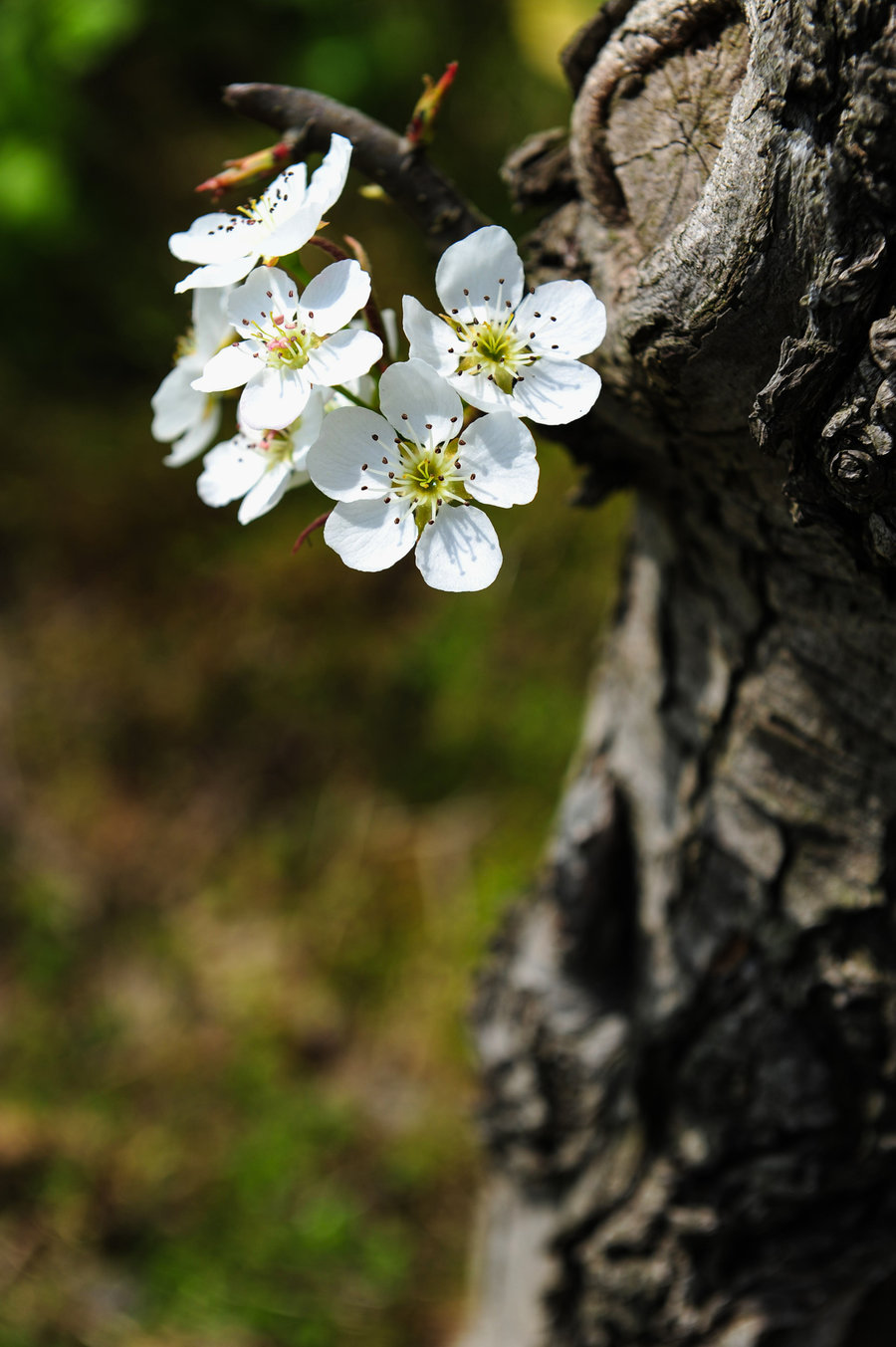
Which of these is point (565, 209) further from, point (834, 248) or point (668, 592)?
point (668, 592)

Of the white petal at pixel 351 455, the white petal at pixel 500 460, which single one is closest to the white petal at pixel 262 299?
the white petal at pixel 351 455

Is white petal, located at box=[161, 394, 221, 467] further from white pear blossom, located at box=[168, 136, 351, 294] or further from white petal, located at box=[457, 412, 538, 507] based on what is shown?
white petal, located at box=[457, 412, 538, 507]

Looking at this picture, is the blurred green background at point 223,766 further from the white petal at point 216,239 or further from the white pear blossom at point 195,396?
the white petal at point 216,239

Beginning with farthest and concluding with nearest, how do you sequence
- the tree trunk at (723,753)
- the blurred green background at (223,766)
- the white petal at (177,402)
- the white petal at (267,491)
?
the blurred green background at (223,766) < the white petal at (177,402) < the white petal at (267,491) < the tree trunk at (723,753)

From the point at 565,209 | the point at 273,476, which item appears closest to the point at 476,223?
the point at 565,209

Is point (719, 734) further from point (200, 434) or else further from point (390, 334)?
point (200, 434)

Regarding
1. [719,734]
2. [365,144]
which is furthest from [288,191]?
[719,734]
